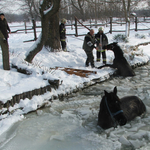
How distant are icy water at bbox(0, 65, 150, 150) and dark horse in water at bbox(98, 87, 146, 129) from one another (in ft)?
0.59

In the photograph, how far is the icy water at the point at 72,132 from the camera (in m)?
3.41

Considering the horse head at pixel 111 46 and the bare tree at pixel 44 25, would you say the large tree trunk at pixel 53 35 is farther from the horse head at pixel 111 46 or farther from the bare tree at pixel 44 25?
the horse head at pixel 111 46

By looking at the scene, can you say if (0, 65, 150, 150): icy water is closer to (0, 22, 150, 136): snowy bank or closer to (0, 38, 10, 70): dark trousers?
(0, 22, 150, 136): snowy bank

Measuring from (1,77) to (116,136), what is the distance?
12.5ft

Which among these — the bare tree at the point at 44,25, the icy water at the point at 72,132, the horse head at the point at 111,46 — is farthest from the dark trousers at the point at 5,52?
the horse head at the point at 111,46

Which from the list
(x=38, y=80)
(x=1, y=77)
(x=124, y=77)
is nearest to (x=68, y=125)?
(x=38, y=80)

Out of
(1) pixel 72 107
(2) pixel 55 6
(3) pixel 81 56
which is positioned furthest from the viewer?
(3) pixel 81 56

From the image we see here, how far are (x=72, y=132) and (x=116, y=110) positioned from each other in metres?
1.26

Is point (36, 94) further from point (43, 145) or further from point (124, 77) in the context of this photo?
point (124, 77)

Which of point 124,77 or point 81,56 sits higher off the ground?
point 81,56

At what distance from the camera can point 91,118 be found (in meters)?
4.39

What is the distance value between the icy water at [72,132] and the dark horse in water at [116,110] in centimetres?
18

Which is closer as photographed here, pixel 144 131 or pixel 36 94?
pixel 144 131

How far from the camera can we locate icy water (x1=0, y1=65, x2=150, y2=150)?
3410 millimetres
